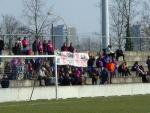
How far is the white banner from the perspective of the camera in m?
32.4

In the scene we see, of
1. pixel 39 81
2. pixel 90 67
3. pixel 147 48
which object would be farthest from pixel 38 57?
pixel 147 48

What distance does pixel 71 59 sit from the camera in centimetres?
3300

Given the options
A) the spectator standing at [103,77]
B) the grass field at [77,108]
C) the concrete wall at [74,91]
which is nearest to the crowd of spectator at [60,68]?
the spectator standing at [103,77]

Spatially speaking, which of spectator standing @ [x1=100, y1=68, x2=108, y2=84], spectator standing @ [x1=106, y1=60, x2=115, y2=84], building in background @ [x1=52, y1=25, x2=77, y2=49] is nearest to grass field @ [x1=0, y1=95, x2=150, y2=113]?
spectator standing @ [x1=100, y1=68, x2=108, y2=84]

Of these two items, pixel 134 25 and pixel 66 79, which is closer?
pixel 66 79

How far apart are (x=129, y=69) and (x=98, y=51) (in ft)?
12.7

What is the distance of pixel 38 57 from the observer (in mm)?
31609

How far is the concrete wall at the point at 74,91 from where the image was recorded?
95.3ft

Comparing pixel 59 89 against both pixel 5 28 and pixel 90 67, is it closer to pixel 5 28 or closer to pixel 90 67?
pixel 90 67

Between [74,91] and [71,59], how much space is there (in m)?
1.98

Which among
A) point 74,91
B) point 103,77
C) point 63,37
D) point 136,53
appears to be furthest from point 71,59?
point 136,53

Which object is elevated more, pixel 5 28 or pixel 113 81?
pixel 5 28

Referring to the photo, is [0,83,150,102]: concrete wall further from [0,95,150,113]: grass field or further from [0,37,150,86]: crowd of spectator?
[0,95,150,113]: grass field

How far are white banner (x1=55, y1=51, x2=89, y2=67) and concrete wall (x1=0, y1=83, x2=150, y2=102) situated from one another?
1.53 metres
